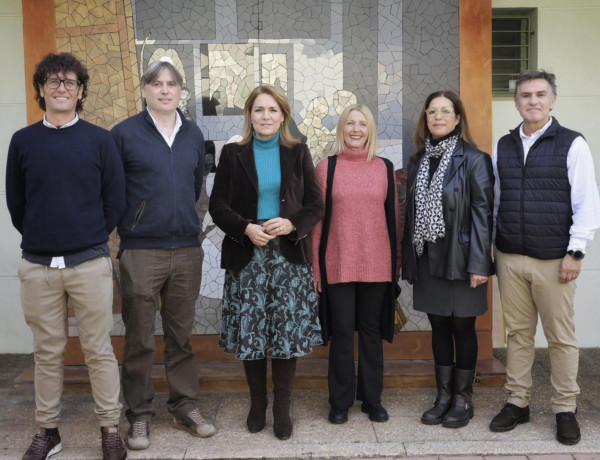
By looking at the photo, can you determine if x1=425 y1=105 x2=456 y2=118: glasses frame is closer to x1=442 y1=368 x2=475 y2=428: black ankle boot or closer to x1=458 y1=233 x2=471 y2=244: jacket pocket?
x1=458 y1=233 x2=471 y2=244: jacket pocket

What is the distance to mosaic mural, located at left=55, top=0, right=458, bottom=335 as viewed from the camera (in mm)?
4398

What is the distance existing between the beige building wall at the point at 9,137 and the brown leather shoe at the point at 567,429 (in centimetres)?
402

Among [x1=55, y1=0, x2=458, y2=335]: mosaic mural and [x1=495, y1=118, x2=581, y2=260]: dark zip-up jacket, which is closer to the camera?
[x1=495, y1=118, x2=581, y2=260]: dark zip-up jacket

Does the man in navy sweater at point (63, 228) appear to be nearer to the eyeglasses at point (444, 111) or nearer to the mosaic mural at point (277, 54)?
the mosaic mural at point (277, 54)

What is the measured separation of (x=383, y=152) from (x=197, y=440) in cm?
226

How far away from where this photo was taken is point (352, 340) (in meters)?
3.78

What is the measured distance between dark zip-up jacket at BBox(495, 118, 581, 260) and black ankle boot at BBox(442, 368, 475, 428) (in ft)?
2.62

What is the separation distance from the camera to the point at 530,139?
11.7 ft

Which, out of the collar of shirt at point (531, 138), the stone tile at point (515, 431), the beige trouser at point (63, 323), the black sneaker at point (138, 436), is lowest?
the stone tile at point (515, 431)

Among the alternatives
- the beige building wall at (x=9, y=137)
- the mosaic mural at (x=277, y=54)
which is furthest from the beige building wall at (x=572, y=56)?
the beige building wall at (x=9, y=137)

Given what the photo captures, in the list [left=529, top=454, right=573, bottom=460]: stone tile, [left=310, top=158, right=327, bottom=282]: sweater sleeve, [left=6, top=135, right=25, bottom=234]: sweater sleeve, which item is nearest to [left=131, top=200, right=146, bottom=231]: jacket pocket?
A: [left=6, top=135, right=25, bottom=234]: sweater sleeve

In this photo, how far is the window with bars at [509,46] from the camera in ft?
17.0

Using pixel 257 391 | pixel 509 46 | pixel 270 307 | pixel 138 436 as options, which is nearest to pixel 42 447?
pixel 138 436

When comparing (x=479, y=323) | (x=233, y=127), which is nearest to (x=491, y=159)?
(x=479, y=323)
